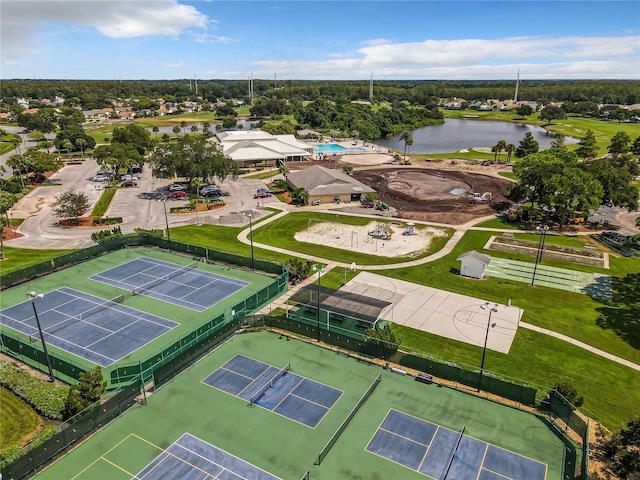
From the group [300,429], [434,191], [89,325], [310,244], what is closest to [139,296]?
[89,325]

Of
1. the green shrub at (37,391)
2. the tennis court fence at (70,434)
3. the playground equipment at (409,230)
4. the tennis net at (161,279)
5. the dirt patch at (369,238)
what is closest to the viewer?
the tennis court fence at (70,434)

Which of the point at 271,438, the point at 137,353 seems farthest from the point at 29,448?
the point at 271,438

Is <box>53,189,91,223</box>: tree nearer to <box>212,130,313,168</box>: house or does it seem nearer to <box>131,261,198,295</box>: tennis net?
<box>131,261,198,295</box>: tennis net

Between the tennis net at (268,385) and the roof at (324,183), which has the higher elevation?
the roof at (324,183)

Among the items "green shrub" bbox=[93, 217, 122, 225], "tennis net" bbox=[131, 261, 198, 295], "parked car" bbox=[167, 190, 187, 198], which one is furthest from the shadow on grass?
"parked car" bbox=[167, 190, 187, 198]

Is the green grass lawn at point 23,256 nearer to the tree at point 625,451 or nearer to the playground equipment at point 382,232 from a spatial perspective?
the playground equipment at point 382,232

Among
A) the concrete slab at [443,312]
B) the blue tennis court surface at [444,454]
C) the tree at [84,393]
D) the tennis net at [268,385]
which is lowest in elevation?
the concrete slab at [443,312]

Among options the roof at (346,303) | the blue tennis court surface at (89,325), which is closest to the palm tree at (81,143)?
the blue tennis court surface at (89,325)
